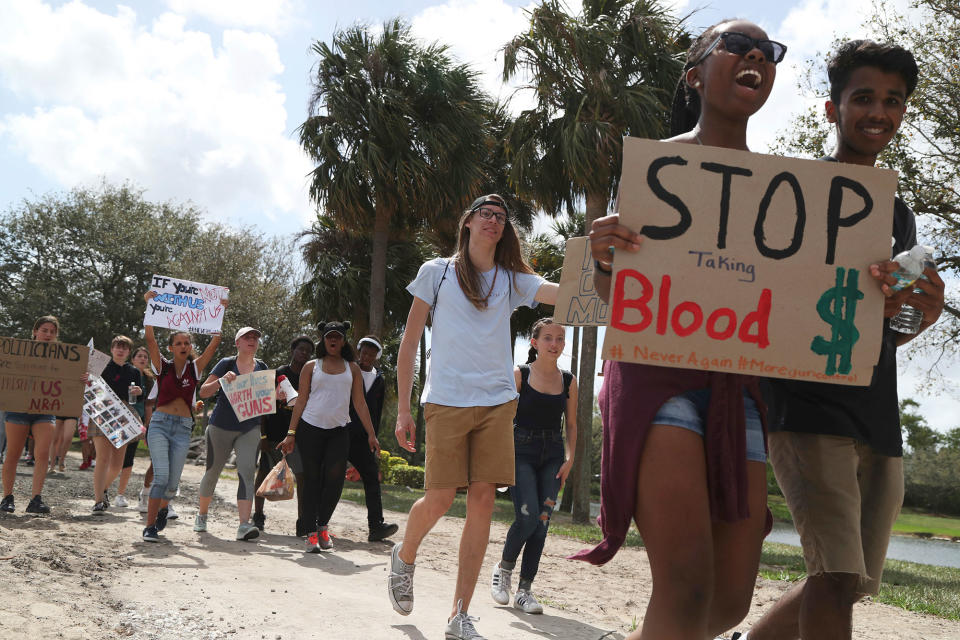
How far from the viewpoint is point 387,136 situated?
61.0ft

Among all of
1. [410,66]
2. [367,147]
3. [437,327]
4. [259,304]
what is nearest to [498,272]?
[437,327]

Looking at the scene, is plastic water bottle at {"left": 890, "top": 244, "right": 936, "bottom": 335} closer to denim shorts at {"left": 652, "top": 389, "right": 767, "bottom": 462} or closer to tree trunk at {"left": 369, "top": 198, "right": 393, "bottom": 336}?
denim shorts at {"left": 652, "top": 389, "right": 767, "bottom": 462}

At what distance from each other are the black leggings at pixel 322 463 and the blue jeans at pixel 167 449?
1.05m

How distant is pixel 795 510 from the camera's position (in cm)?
277

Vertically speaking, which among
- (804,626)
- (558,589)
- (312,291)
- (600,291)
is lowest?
(558,589)

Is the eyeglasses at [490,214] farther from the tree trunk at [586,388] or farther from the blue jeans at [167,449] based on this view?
the tree trunk at [586,388]

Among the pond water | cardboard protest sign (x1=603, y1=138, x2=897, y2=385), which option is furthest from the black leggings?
the pond water

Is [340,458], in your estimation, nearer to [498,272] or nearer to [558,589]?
[558,589]

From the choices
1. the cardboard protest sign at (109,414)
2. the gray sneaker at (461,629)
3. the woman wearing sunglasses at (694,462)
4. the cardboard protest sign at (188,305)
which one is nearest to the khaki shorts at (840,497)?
the woman wearing sunglasses at (694,462)

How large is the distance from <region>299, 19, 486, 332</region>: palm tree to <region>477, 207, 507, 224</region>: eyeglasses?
46.1 feet

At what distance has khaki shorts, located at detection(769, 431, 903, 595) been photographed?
267 centimetres

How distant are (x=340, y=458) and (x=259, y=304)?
2217 cm

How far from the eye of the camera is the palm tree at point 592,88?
1491 cm

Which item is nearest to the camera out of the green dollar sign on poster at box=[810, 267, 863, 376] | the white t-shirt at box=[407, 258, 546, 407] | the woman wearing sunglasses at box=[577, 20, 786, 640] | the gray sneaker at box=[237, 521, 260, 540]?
the woman wearing sunglasses at box=[577, 20, 786, 640]
